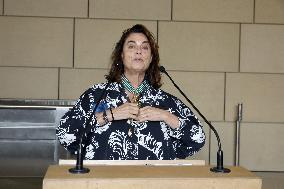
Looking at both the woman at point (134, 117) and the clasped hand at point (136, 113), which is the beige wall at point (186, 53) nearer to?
the woman at point (134, 117)

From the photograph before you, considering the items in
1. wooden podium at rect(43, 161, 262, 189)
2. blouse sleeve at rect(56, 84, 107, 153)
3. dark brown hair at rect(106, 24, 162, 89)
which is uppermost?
dark brown hair at rect(106, 24, 162, 89)

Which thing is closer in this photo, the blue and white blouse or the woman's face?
the blue and white blouse

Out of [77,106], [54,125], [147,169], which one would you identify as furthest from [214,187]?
[54,125]

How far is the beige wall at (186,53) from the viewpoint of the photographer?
402cm

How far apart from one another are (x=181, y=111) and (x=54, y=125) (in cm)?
185

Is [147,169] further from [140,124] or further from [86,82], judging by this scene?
[86,82]

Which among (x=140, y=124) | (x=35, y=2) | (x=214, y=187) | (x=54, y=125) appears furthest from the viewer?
(x=35, y=2)

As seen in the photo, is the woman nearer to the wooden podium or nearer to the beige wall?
the wooden podium

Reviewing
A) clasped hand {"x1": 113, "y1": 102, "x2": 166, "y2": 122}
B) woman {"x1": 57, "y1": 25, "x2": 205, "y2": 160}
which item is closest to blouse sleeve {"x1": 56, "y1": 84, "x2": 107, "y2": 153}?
woman {"x1": 57, "y1": 25, "x2": 205, "y2": 160}

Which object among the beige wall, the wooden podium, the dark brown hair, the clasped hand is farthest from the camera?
the beige wall

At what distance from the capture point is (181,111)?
216cm

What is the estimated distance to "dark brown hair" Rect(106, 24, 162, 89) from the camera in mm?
2143

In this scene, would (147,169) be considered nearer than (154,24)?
Yes

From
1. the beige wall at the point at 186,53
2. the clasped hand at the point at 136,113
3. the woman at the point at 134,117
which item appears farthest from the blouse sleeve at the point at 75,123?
the beige wall at the point at 186,53
